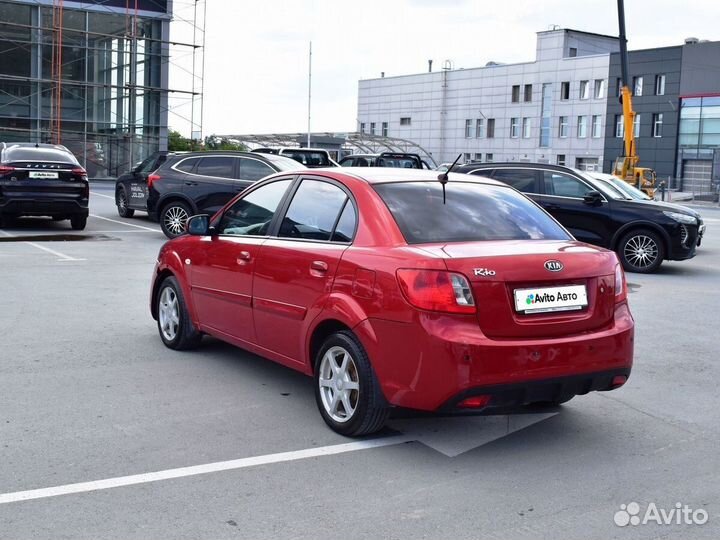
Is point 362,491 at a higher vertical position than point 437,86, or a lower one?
lower

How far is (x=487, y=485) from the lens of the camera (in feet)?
14.8

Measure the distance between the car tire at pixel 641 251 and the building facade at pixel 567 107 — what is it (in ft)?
169

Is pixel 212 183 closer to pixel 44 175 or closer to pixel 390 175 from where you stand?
pixel 44 175

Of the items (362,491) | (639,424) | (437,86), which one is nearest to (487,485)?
(362,491)

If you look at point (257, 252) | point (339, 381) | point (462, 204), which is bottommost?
point (339, 381)

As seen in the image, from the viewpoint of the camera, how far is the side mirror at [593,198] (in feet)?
47.2

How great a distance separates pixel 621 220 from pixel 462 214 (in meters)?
9.55

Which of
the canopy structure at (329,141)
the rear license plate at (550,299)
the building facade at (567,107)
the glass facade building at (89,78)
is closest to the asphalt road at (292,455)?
the rear license plate at (550,299)

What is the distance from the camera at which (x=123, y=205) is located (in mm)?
21641

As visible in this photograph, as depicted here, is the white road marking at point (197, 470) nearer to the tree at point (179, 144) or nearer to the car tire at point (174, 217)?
the car tire at point (174, 217)

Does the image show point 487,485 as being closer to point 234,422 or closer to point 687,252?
point 234,422

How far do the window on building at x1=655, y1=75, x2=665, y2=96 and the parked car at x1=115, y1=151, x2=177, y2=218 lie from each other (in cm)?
5582

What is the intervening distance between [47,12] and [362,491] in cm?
3715

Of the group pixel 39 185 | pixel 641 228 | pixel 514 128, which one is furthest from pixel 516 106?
pixel 641 228
